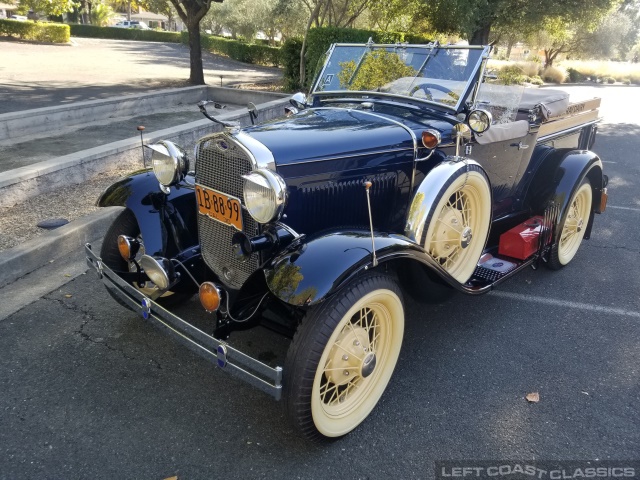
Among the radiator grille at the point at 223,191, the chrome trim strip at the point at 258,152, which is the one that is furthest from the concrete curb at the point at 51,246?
the chrome trim strip at the point at 258,152

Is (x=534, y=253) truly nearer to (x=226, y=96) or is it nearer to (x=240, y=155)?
(x=240, y=155)

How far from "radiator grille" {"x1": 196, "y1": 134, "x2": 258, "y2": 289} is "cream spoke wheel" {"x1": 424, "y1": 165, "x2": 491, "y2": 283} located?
107cm

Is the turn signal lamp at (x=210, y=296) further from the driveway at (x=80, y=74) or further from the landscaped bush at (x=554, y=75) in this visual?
the landscaped bush at (x=554, y=75)

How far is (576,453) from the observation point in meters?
2.46

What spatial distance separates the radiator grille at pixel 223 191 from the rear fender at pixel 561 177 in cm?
263

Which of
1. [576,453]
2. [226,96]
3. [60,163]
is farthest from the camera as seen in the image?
[226,96]

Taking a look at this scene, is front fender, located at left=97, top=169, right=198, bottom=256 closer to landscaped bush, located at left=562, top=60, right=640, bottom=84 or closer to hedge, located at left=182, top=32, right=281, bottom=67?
hedge, located at left=182, top=32, right=281, bottom=67

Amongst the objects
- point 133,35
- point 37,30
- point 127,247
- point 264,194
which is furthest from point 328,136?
point 133,35

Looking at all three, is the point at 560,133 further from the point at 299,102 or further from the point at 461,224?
the point at 299,102

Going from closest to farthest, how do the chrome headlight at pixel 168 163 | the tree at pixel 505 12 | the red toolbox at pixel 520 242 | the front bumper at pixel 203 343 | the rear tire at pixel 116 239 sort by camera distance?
1. the front bumper at pixel 203 343
2. the chrome headlight at pixel 168 163
3. the rear tire at pixel 116 239
4. the red toolbox at pixel 520 242
5. the tree at pixel 505 12

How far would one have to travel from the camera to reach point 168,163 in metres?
2.96

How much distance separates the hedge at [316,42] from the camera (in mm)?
13586

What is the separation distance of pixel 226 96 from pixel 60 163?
7592 millimetres

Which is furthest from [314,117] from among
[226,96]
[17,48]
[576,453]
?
[17,48]
